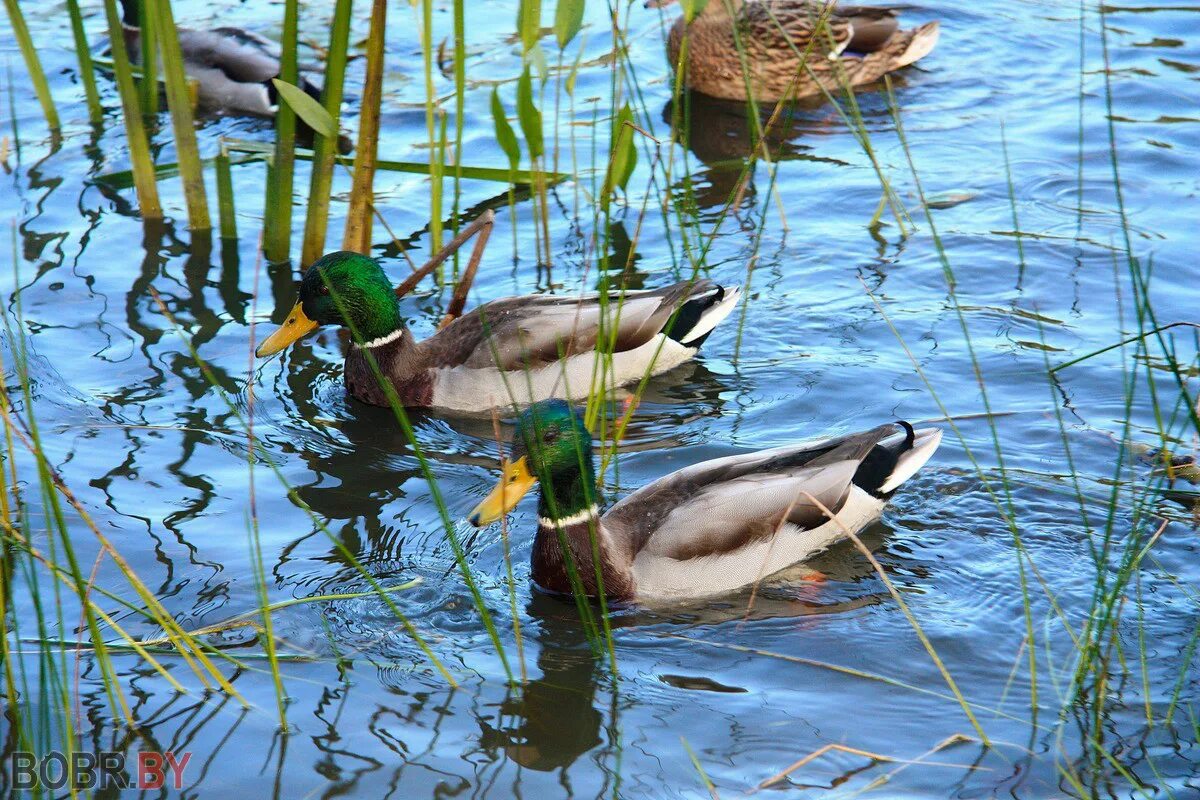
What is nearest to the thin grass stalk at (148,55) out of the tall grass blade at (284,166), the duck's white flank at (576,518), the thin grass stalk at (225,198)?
the thin grass stalk at (225,198)

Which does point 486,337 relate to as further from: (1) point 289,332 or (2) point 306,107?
(2) point 306,107

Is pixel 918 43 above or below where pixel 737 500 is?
above

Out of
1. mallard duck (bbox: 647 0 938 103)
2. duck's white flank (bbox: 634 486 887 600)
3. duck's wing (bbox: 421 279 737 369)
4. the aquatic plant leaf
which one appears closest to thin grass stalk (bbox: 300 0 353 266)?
duck's wing (bbox: 421 279 737 369)

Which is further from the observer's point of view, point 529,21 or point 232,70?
point 232,70

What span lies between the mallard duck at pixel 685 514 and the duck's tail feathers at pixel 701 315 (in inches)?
62.8

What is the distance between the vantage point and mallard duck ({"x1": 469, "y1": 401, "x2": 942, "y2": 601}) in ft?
16.0

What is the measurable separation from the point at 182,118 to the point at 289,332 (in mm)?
1408

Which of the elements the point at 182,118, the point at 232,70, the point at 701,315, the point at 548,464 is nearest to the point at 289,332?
the point at 182,118

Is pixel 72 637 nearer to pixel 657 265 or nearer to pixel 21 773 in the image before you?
pixel 21 773

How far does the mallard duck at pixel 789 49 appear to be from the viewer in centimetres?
1000

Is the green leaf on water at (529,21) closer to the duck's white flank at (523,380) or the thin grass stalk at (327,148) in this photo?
the thin grass stalk at (327,148)

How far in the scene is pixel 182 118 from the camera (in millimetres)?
7074

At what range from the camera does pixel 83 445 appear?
5.90 metres

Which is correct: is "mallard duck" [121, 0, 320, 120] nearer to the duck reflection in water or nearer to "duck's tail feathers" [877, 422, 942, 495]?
"duck's tail feathers" [877, 422, 942, 495]
